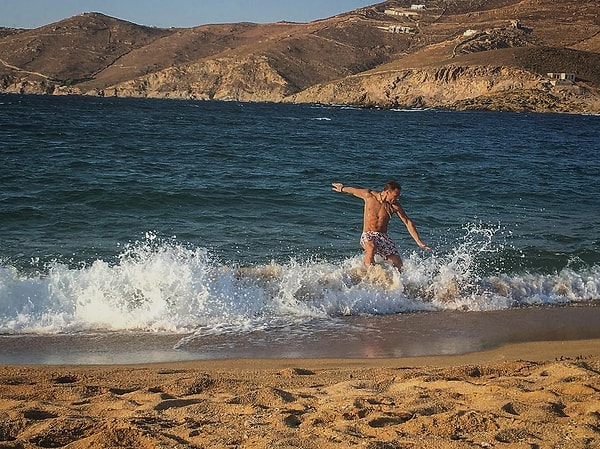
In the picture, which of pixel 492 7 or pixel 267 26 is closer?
pixel 492 7

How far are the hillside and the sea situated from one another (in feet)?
203

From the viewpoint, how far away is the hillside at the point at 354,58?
83.8 meters

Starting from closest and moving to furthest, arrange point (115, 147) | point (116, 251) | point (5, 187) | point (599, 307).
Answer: point (599, 307), point (116, 251), point (5, 187), point (115, 147)

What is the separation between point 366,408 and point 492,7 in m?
132

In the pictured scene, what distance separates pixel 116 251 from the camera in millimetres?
10344

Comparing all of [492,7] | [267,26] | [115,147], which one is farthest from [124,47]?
[115,147]

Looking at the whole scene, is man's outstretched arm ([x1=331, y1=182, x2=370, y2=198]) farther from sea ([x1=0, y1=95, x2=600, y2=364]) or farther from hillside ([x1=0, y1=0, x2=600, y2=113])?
hillside ([x1=0, y1=0, x2=600, y2=113])

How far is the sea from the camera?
7.06m

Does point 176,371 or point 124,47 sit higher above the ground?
point 124,47

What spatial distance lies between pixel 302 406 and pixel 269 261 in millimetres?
5801

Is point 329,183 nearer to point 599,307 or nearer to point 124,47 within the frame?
point 599,307

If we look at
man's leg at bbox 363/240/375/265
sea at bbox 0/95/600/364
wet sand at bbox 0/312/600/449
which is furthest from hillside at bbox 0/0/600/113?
wet sand at bbox 0/312/600/449

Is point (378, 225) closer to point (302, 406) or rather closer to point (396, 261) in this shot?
point (396, 261)

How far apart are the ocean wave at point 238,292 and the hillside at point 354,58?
69.9 meters
